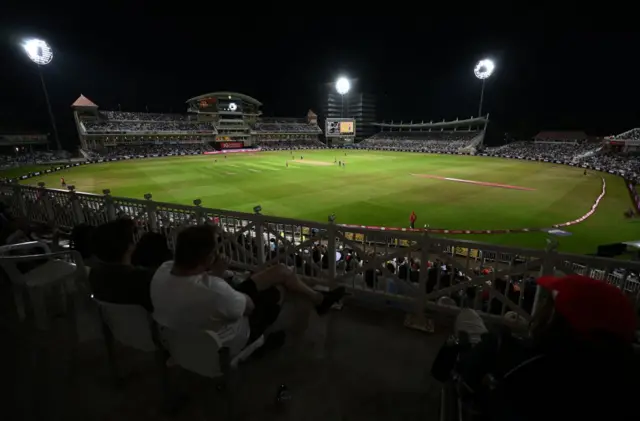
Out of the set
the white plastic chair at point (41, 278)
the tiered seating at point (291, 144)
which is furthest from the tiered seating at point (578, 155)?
the tiered seating at point (291, 144)

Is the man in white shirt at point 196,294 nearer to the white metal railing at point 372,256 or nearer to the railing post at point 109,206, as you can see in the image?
the white metal railing at point 372,256

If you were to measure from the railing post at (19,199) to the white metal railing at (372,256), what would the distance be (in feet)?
0.10

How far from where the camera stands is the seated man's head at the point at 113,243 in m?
2.96

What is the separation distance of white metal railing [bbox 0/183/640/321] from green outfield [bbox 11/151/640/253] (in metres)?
11.6

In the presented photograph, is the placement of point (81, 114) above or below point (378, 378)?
above

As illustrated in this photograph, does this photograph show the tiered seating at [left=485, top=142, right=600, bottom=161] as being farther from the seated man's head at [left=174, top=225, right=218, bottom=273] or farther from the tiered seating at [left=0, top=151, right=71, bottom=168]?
the tiered seating at [left=0, top=151, right=71, bottom=168]

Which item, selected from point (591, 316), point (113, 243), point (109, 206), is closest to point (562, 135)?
point (109, 206)

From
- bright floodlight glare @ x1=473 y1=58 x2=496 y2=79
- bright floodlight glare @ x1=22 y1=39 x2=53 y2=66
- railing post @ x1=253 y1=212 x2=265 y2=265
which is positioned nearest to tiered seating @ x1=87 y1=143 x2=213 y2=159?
bright floodlight glare @ x1=22 y1=39 x2=53 y2=66

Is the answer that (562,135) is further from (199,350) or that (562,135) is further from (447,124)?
(199,350)

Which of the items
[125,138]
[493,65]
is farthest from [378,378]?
[493,65]

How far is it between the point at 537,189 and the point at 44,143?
83.5 m

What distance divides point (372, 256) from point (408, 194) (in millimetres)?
23237

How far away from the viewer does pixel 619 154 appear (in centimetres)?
4906

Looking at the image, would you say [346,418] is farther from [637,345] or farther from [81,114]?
[81,114]
